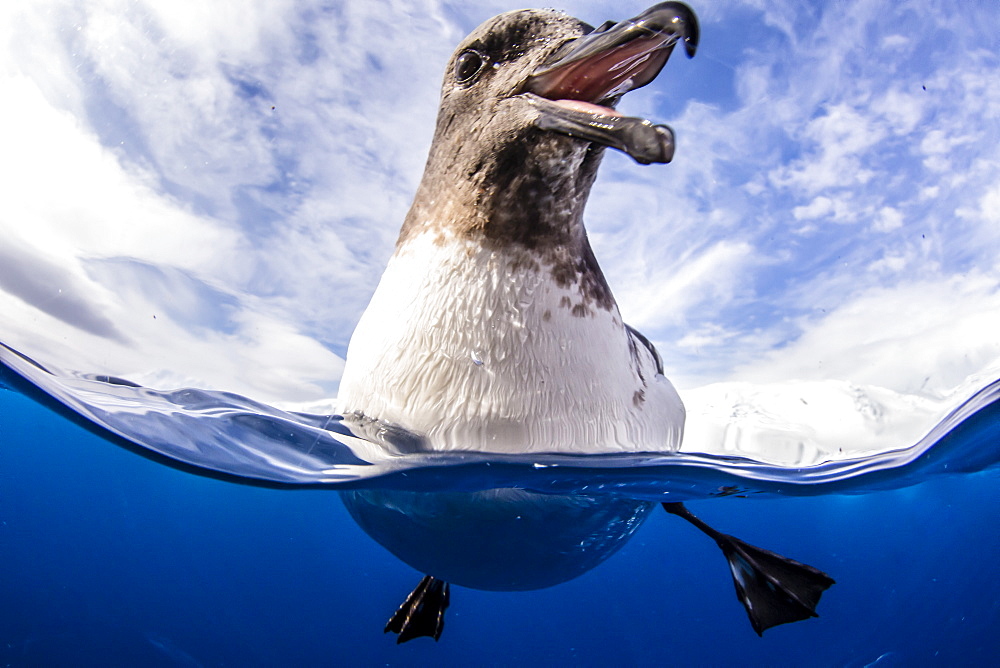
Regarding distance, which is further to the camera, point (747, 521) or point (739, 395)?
point (747, 521)

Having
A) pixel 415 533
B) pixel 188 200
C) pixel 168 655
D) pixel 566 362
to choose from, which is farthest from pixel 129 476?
pixel 566 362

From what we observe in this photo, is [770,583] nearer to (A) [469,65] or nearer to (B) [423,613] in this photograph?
(B) [423,613]

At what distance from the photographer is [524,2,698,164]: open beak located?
52.6 inches

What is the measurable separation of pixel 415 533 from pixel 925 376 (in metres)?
Answer: 3.43

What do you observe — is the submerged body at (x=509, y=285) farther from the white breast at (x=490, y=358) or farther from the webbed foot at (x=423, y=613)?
the webbed foot at (x=423, y=613)

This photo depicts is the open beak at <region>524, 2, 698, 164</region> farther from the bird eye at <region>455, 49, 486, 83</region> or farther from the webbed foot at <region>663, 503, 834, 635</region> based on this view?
the webbed foot at <region>663, 503, 834, 635</region>

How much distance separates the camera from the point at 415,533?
2.36 metres

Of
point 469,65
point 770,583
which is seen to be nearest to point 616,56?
point 469,65

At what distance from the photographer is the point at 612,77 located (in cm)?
179

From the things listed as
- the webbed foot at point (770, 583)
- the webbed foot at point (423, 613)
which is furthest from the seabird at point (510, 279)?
the webbed foot at point (423, 613)

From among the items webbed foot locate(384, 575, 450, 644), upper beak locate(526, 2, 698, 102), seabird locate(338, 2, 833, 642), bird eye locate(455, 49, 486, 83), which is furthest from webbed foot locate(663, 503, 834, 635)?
bird eye locate(455, 49, 486, 83)

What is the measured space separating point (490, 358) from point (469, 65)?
113 centimetres

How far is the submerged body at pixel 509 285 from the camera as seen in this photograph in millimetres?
1822

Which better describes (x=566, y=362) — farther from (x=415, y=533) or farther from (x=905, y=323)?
(x=905, y=323)
